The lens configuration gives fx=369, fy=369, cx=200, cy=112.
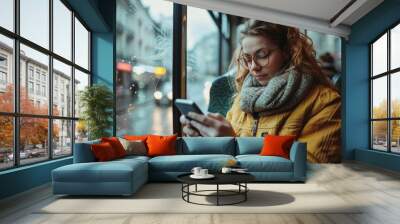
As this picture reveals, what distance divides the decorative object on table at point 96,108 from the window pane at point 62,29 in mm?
823

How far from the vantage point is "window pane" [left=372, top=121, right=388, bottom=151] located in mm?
8289

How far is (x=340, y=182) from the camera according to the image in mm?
5992

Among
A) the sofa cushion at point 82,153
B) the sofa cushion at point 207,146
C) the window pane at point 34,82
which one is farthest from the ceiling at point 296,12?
the sofa cushion at point 82,153

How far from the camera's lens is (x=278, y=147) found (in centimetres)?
621

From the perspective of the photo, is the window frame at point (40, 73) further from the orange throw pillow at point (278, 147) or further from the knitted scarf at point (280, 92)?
the knitted scarf at point (280, 92)

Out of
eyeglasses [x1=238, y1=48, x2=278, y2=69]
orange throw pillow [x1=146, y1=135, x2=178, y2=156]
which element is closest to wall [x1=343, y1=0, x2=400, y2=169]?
eyeglasses [x1=238, y1=48, x2=278, y2=69]

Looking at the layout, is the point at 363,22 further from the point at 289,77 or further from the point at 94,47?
the point at 94,47

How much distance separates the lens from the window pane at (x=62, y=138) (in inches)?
250

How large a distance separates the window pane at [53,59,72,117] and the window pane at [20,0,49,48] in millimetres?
558

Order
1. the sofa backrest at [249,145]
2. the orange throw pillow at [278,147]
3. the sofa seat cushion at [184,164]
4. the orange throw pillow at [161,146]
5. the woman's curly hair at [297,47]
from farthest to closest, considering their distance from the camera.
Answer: the woman's curly hair at [297,47], the sofa backrest at [249,145], the orange throw pillow at [161,146], the orange throw pillow at [278,147], the sofa seat cushion at [184,164]

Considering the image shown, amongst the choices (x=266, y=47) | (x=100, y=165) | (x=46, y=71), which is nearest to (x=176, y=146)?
(x=100, y=165)

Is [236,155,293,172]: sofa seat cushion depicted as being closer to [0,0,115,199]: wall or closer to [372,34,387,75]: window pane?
[0,0,115,199]: wall

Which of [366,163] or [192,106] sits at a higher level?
[192,106]

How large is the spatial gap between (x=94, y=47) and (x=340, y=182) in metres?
5.99
